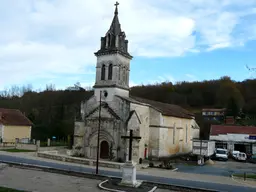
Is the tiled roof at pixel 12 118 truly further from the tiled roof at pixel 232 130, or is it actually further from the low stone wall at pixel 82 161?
the tiled roof at pixel 232 130

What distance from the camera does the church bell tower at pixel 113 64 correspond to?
3092cm

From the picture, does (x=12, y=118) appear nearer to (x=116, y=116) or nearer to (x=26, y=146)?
(x=26, y=146)

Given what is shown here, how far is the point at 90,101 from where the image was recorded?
107 feet

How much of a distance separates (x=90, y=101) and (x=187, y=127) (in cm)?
1745

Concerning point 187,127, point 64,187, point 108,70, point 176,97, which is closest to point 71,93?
point 176,97

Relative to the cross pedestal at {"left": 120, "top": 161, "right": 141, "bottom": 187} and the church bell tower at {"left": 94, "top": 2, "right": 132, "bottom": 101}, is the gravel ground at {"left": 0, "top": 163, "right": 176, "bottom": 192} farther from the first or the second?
the church bell tower at {"left": 94, "top": 2, "right": 132, "bottom": 101}

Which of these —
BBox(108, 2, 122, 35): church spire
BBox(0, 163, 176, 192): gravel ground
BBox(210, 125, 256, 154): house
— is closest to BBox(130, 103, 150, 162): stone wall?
BBox(108, 2, 122, 35): church spire

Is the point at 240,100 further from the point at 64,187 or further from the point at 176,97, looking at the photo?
the point at 64,187

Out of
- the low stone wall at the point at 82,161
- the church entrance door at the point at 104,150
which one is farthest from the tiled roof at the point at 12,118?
the church entrance door at the point at 104,150

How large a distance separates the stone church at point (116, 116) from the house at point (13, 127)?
17797 millimetres

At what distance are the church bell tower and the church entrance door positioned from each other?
16.5ft

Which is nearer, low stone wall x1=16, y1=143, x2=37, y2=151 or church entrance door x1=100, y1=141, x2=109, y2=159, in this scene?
church entrance door x1=100, y1=141, x2=109, y2=159

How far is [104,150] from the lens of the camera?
3097 centimetres

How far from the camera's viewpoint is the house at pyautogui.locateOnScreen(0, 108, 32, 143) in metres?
44.0
